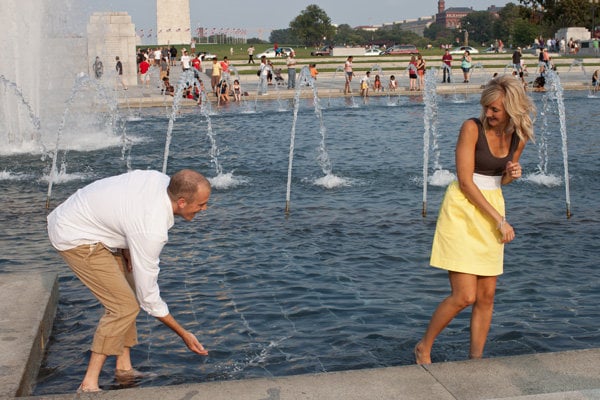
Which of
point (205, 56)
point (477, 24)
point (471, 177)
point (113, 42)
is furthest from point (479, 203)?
point (477, 24)

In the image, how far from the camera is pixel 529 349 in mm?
6074

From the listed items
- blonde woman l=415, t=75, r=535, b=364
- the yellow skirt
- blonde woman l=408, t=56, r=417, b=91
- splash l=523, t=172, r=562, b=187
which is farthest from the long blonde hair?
blonde woman l=408, t=56, r=417, b=91

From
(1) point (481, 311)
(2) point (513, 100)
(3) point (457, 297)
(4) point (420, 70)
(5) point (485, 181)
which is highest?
(4) point (420, 70)

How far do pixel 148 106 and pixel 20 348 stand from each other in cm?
2485

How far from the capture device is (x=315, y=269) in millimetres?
8297

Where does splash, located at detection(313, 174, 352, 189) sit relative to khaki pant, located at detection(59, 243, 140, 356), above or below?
below

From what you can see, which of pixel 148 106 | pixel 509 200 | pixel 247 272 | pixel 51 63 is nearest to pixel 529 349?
pixel 247 272

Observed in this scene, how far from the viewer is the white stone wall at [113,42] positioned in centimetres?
3828

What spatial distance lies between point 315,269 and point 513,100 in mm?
3841

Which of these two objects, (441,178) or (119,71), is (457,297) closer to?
(441,178)

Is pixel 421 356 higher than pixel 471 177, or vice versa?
pixel 471 177

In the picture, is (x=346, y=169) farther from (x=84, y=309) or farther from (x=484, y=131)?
(x=484, y=131)

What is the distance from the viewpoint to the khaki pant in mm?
4820

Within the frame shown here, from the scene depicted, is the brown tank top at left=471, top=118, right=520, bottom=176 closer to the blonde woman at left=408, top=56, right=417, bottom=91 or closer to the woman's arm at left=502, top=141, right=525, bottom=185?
the woman's arm at left=502, top=141, right=525, bottom=185
